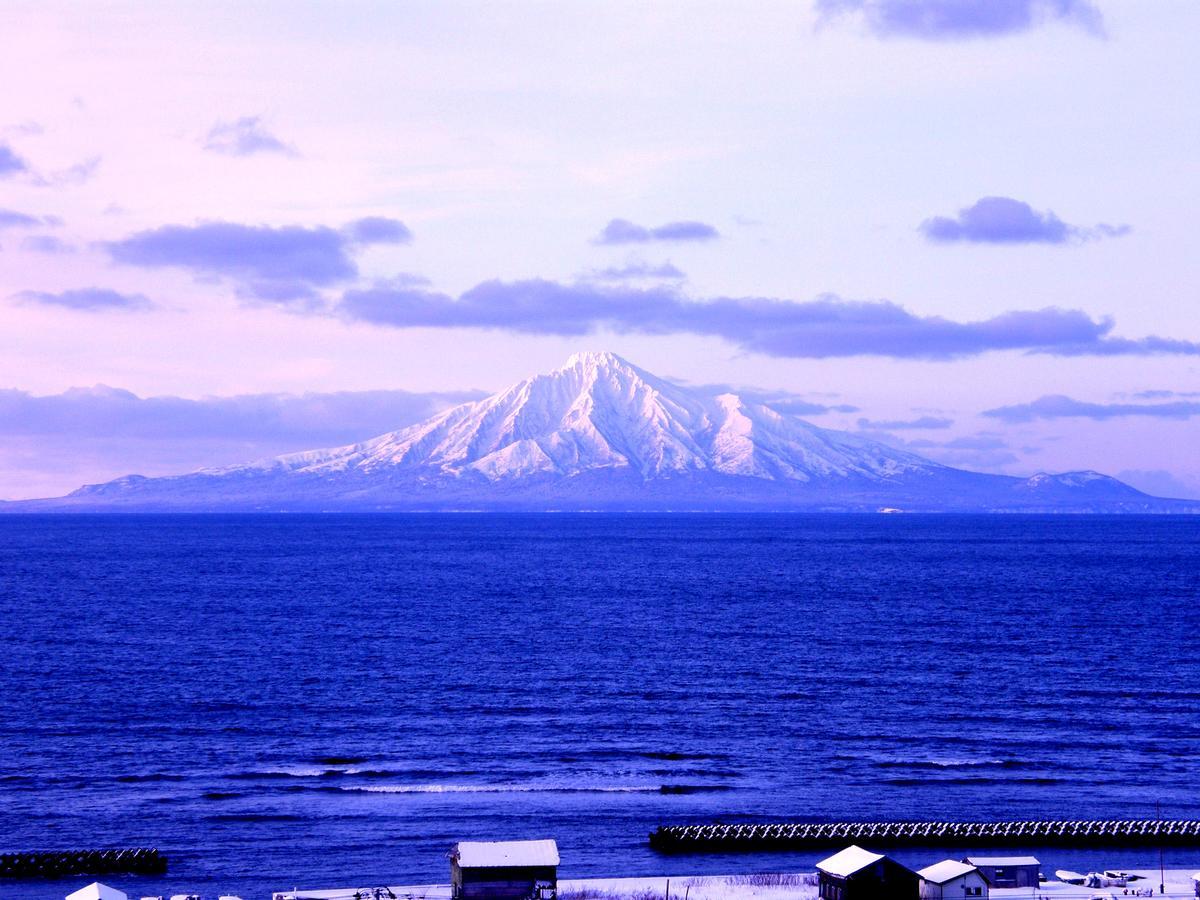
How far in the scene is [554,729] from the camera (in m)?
76.8

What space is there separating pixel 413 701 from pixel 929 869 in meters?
45.2

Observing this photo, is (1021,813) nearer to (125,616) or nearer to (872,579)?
(125,616)

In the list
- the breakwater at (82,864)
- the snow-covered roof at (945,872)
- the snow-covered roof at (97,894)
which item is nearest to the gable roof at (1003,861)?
the snow-covered roof at (945,872)

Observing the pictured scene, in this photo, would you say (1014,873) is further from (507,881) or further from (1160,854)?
(507,881)

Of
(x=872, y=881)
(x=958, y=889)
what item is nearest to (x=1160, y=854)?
(x=958, y=889)

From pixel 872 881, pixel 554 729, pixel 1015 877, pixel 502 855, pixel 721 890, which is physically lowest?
pixel 721 890

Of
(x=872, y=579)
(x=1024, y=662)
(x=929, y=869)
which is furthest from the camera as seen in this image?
(x=872, y=579)

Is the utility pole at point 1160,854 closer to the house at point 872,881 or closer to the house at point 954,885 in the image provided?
the house at point 954,885

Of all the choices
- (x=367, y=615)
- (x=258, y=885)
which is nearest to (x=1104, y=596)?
(x=367, y=615)

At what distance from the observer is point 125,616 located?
13788 cm

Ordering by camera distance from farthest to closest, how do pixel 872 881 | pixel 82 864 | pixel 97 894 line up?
pixel 82 864 < pixel 872 881 < pixel 97 894

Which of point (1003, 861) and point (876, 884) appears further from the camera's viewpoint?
point (1003, 861)

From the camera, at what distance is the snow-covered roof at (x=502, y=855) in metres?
45.3

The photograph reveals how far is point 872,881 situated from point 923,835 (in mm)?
11353
